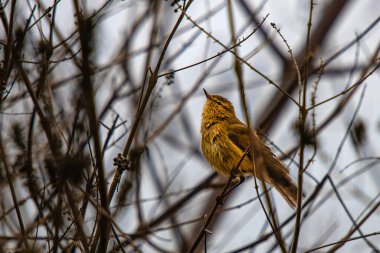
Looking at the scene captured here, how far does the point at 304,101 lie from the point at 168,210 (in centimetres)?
359

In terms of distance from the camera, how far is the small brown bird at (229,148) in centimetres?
634

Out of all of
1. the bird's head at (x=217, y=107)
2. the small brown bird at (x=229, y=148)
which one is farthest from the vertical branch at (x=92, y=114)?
the bird's head at (x=217, y=107)

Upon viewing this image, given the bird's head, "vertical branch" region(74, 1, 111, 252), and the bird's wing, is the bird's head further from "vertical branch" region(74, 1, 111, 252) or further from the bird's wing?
"vertical branch" region(74, 1, 111, 252)

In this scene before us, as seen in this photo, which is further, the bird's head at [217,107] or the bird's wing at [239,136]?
the bird's head at [217,107]

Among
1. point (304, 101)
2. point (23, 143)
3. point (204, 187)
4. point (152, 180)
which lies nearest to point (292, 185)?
point (204, 187)

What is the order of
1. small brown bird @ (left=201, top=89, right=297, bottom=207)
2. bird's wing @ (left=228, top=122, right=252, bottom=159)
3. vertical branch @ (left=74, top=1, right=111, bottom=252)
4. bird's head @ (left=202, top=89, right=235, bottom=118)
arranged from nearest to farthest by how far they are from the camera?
vertical branch @ (left=74, top=1, right=111, bottom=252)
small brown bird @ (left=201, top=89, right=297, bottom=207)
bird's wing @ (left=228, top=122, right=252, bottom=159)
bird's head @ (left=202, top=89, right=235, bottom=118)

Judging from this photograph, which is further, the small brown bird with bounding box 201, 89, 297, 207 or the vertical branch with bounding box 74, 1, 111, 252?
the small brown bird with bounding box 201, 89, 297, 207

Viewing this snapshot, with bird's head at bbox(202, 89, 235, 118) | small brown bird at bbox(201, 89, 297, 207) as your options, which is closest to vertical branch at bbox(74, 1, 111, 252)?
small brown bird at bbox(201, 89, 297, 207)

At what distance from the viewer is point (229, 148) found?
663 centimetres

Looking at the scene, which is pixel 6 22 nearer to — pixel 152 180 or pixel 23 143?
pixel 23 143

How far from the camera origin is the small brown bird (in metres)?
6.34

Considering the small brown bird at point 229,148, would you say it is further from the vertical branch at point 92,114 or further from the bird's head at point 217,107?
the vertical branch at point 92,114

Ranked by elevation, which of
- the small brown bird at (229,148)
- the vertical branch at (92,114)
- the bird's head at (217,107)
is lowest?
the vertical branch at (92,114)

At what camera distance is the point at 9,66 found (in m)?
4.02
